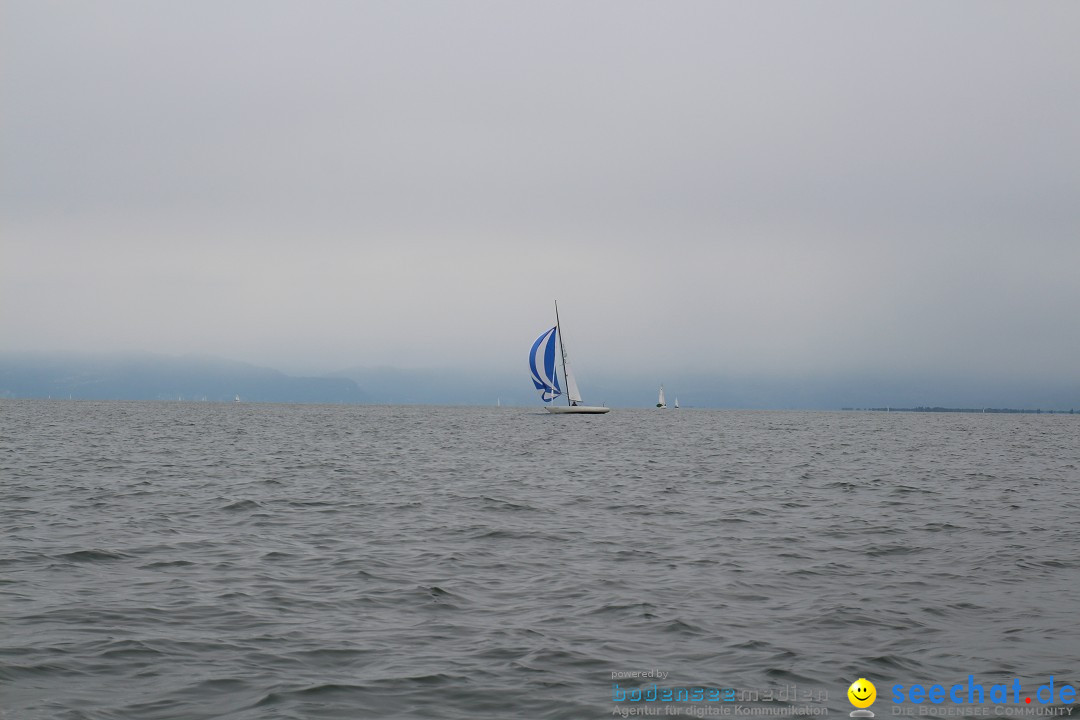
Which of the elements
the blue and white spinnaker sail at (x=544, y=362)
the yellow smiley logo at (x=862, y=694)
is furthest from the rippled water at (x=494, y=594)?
the blue and white spinnaker sail at (x=544, y=362)

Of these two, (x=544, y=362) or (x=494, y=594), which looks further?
(x=544, y=362)

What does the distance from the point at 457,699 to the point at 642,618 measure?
139 inches

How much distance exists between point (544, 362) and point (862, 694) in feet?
336

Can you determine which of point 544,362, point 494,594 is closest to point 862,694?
point 494,594

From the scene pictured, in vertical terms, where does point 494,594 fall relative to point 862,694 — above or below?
below

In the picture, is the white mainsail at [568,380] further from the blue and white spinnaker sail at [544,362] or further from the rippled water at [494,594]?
the rippled water at [494,594]

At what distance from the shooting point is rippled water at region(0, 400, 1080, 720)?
8.29 m

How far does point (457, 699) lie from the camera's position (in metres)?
Result: 7.87

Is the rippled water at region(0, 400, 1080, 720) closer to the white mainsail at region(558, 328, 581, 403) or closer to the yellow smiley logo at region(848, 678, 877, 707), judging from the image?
the yellow smiley logo at region(848, 678, 877, 707)

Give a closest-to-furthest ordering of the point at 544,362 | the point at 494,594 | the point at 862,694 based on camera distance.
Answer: the point at 862,694
the point at 494,594
the point at 544,362

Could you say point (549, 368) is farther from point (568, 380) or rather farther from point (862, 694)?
point (862, 694)

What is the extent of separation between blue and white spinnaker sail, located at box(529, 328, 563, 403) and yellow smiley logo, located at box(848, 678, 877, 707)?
10069cm

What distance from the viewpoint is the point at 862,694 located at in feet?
25.9

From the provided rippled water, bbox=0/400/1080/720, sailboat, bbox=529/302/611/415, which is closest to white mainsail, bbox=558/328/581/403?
sailboat, bbox=529/302/611/415
